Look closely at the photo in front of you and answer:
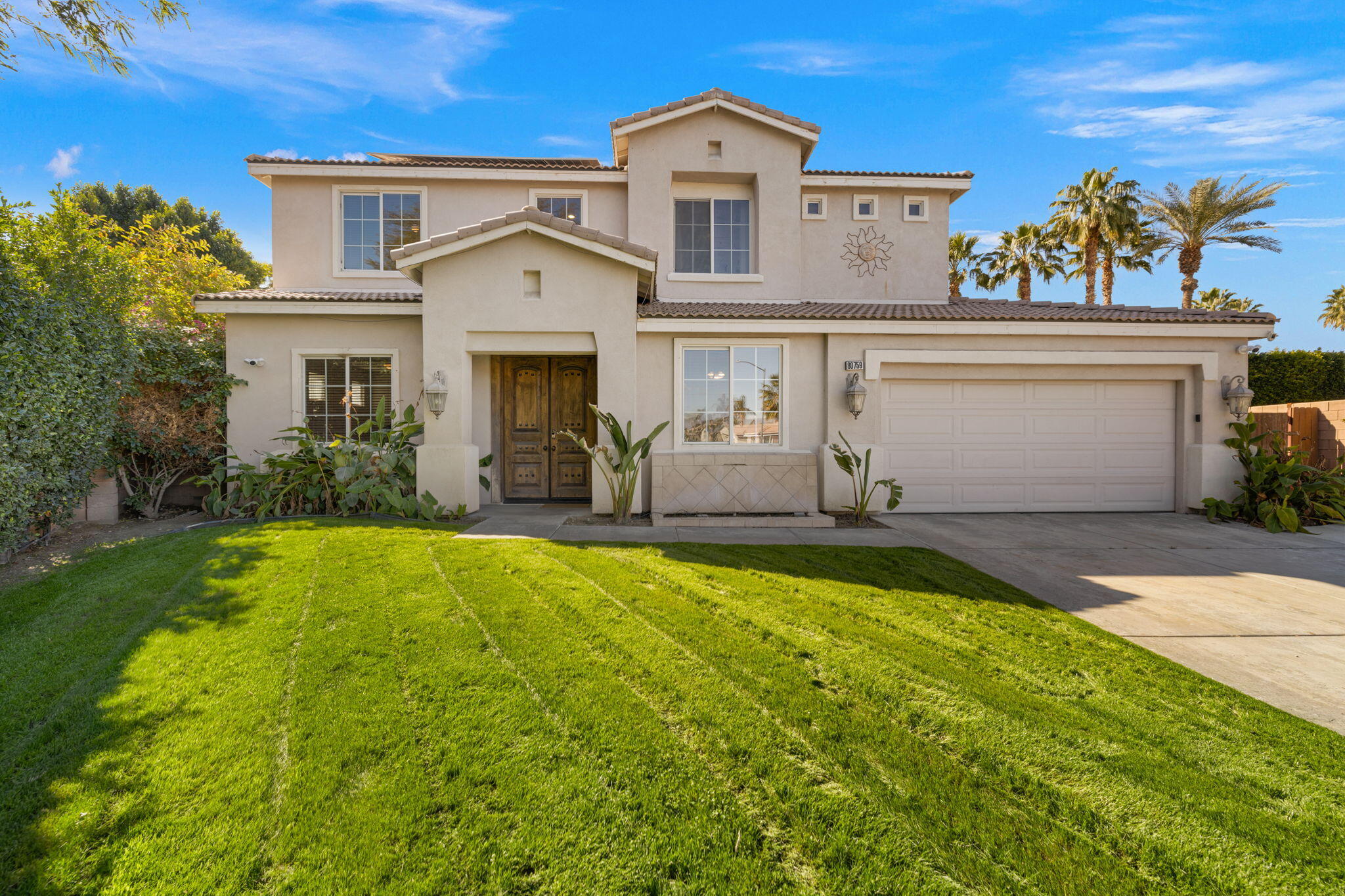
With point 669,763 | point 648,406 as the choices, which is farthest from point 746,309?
point 669,763

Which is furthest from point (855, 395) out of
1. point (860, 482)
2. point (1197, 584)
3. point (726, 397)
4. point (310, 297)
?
point (310, 297)

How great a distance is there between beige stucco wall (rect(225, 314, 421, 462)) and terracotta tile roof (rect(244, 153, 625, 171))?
357 cm

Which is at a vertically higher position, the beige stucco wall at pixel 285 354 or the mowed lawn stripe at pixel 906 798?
the beige stucco wall at pixel 285 354

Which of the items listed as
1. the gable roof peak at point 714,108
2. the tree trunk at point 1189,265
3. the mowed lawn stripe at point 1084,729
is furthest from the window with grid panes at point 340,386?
the tree trunk at point 1189,265

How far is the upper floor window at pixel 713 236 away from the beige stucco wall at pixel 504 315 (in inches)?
117

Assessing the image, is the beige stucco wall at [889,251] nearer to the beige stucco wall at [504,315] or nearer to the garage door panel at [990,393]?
the garage door panel at [990,393]

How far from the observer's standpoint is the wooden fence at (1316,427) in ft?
34.4

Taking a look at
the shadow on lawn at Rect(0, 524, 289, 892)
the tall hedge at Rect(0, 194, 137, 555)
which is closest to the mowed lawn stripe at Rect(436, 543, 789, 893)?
the shadow on lawn at Rect(0, 524, 289, 892)

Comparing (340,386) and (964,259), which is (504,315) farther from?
(964,259)

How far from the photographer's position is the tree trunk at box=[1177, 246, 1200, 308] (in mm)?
20078

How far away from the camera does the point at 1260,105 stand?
10391mm

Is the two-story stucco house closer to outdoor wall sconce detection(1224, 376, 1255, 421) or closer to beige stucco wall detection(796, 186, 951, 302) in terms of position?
beige stucco wall detection(796, 186, 951, 302)

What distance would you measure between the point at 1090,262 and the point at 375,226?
82.0 feet

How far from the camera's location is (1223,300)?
1254 inches
